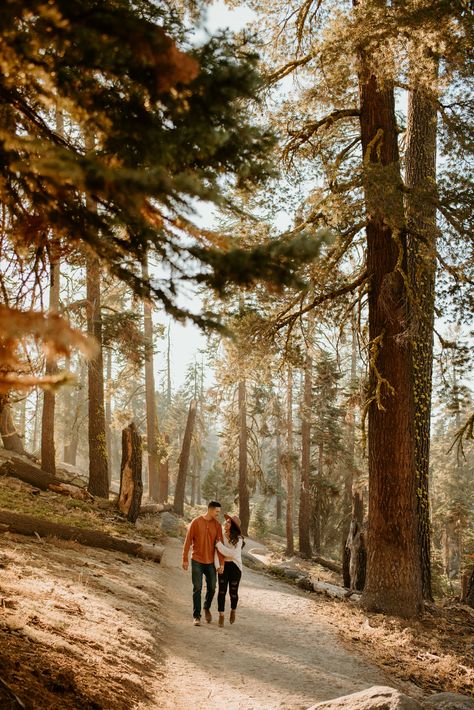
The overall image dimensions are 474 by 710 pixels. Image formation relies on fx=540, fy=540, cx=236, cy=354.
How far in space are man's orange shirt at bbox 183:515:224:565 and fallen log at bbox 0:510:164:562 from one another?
2954mm

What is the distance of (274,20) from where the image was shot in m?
10.2

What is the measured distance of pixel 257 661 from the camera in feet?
21.9

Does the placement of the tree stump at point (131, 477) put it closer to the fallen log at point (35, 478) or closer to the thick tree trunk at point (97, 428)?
the fallen log at point (35, 478)

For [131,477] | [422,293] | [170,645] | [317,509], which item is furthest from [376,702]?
[317,509]

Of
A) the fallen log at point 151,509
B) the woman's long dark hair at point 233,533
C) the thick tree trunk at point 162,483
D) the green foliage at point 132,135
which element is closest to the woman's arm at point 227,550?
the woman's long dark hair at point 233,533

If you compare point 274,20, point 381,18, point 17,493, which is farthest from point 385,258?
point 17,493

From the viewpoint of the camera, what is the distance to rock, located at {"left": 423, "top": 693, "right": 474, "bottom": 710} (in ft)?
17.2

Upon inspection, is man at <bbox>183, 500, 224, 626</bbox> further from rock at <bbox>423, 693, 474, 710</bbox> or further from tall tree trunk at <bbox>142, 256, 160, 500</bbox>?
tall tree trunk at <bbox>142, 256, 160, 500</bbox>

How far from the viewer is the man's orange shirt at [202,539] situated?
8.01m

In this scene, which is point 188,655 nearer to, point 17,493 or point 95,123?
point 95,123

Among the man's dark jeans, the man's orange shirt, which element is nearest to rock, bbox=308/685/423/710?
the man's dark jeans

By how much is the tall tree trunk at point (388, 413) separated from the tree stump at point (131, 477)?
23.6 ft

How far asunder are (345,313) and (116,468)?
5874 centimetres

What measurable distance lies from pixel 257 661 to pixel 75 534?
4792mm
